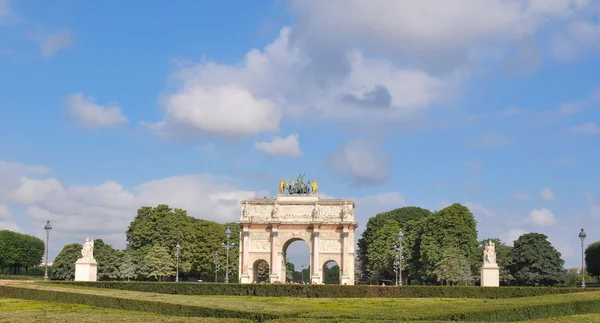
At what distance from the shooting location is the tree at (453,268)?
223 ft

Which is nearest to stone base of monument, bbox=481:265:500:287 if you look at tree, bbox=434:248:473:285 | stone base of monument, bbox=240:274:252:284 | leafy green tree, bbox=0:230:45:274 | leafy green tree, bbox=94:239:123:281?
tree, bbox=434:248:473:285

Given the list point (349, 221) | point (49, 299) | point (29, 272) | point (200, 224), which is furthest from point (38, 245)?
point (49, 299)

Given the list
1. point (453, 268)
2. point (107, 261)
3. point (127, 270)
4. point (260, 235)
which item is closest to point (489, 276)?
point (453, 268)

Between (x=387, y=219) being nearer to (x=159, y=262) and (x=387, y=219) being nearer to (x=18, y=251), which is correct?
(x=159, y=262)

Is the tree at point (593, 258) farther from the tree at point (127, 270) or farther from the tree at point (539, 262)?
the tree at point (127, 270)

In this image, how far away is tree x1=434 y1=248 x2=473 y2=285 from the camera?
68.0m

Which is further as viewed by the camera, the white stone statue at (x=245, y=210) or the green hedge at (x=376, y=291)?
the white stone statue at (x=245, y=210)

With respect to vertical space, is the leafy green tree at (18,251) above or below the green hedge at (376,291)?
above

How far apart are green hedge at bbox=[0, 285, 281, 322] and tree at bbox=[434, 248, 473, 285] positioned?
145 ft

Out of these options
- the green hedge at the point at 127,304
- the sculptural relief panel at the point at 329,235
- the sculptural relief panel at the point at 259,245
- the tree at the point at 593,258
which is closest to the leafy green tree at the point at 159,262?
the sculptural relief panel at the point at 259,245

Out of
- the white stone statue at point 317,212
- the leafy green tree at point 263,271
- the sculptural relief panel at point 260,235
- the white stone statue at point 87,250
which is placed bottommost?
the leafy green tree at point 263,271

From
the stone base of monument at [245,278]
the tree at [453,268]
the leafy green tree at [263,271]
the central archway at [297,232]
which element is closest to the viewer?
the tree at [453,268]

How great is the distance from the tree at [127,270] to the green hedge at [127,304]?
43347 mm

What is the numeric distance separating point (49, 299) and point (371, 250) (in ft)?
208
